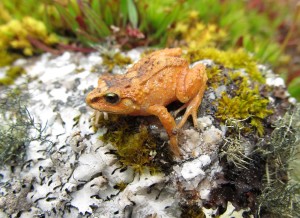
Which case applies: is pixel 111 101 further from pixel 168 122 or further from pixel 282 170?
pixel 282 170

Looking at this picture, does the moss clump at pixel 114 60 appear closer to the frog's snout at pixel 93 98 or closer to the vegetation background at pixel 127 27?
the vegetation background at pixel 127 27

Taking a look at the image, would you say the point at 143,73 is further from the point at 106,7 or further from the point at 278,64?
the point at 278,64

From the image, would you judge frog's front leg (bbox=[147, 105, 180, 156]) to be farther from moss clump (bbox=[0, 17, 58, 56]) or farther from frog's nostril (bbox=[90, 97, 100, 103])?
moss clump (bbox=[0, 17, 58, 56])

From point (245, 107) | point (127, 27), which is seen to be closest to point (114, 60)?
point (127, 27)

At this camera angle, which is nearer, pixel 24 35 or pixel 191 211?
pixel 191 211

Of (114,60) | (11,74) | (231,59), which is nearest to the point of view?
(231,59)

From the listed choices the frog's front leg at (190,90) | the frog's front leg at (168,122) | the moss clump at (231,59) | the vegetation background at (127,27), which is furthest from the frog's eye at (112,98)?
the vegetation background at (127,27)
